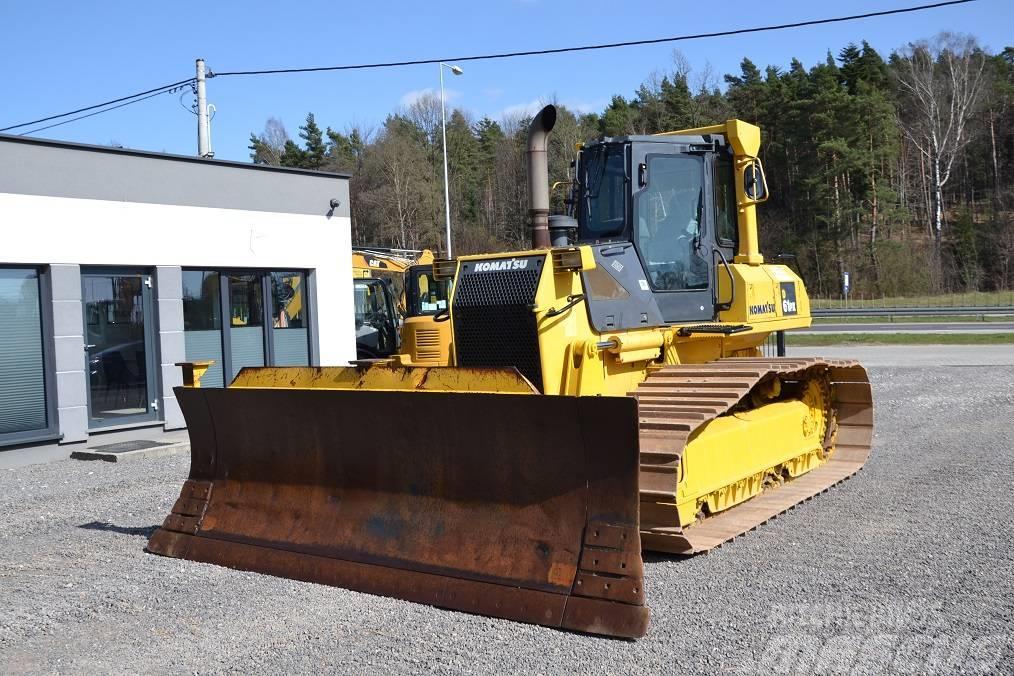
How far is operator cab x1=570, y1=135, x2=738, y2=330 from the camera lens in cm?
725

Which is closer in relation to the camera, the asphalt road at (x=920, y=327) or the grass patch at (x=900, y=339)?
the grass patch at (x=900, y=339)

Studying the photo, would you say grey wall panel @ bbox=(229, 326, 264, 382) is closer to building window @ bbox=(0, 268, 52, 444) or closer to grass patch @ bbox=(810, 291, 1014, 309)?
building window @ bbox=(0, 268, 52, 444)

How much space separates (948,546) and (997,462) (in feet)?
11.2

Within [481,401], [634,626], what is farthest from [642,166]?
[634,626]

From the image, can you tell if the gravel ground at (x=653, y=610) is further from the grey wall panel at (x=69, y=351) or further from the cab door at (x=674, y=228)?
the grey wall panel at (x=69, y=351)

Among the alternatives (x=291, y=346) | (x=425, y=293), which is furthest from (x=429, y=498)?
→ (x=425, y=293)

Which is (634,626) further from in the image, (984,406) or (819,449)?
(984,406)

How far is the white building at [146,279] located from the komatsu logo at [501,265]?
21.9ft

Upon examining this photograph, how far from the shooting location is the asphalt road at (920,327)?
2945cm

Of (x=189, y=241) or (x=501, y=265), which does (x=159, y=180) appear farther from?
(x=501, y=265)

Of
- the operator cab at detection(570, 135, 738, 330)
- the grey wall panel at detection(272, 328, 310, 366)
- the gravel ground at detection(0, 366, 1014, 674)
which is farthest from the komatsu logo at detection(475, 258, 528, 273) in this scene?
the grey wall panel at detection(272, 328, 310, 366)

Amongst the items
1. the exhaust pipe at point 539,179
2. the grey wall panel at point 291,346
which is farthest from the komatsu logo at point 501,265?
the grey wall panel at point 291,346

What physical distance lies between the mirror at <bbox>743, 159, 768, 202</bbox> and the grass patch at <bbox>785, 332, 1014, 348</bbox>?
19.0 m

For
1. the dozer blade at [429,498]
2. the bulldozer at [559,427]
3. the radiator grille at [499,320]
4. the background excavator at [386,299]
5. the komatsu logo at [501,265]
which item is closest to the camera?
the dozer blade at [429,498]
